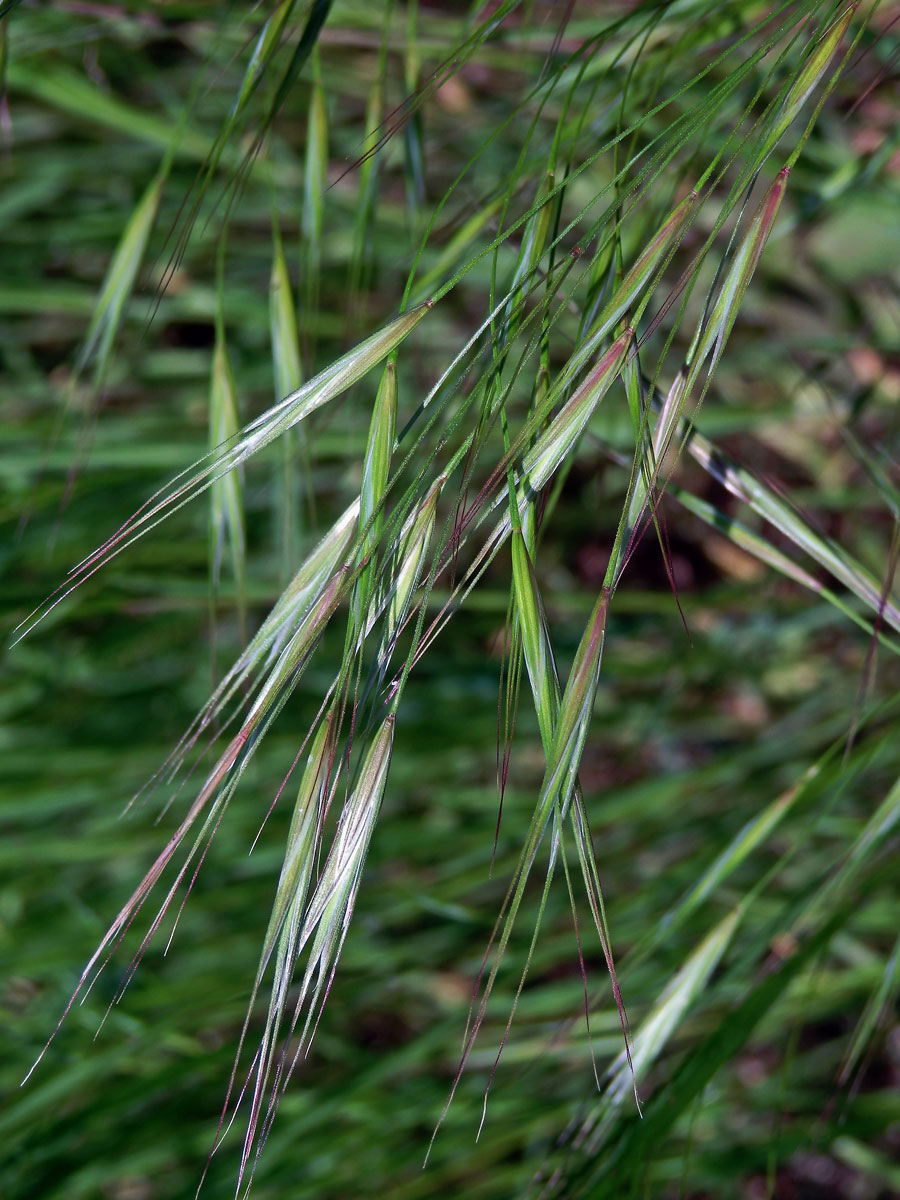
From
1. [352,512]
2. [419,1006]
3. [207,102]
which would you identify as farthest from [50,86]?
[419,1006]

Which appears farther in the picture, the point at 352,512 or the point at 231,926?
the point at 231,926

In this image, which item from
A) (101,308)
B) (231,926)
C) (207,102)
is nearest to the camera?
(101,308)

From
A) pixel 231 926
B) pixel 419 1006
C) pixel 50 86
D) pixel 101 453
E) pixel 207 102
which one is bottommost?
pixel 419 1006

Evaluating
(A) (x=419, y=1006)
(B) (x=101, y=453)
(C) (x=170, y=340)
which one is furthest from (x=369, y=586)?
(C) (x=170, y=340)

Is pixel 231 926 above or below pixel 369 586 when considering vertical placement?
below

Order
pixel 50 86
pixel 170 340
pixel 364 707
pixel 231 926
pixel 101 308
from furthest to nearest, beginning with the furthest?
pixel 170 340 < pixel 231 926 < pixel 50 86 < pixel 101 308 < pixel 364 707

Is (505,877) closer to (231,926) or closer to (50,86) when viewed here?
(231,926)
